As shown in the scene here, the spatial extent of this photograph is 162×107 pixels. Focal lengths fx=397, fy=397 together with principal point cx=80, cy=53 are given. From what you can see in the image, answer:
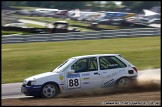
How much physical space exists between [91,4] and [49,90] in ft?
278

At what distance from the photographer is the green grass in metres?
19.5

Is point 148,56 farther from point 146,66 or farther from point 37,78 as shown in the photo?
point 37,78

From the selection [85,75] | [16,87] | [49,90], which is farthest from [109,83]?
[16,87]

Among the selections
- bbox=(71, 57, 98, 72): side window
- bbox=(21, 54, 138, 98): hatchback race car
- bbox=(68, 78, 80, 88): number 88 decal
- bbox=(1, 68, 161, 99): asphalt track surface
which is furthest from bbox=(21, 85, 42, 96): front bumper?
bbox=(71, 57, 98, 72): side window

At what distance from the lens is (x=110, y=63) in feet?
39.2

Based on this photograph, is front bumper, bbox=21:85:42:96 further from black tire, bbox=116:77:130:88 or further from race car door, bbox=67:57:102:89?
black tire, bbox=116:77:130:88

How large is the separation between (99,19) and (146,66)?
125ft

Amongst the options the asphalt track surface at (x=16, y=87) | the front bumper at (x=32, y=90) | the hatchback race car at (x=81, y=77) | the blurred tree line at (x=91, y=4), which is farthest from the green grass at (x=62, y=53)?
the blurred tree line at (x=91, y=4)

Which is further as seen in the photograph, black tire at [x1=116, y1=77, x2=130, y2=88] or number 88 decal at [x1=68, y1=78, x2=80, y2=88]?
black tire at [x1=116, y1=77, x2=130, y2=88]

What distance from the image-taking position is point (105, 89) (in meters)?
11.8

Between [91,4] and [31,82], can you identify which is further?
[91,4]

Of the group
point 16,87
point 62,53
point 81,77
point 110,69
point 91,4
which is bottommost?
point 16,87

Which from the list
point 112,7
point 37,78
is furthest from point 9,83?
point 112,7

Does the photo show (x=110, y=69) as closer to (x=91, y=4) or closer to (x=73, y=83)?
(x=73, y=83)
